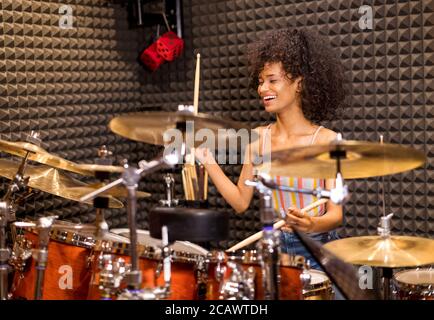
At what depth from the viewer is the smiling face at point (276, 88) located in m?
3.46

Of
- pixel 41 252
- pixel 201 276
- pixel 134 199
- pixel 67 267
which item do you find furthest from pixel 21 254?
pixel 134 199

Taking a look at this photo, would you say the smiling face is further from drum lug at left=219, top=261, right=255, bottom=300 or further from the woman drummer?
drum lug at left=219, top=261, right=255, bottom=300

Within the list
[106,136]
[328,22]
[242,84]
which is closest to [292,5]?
[328,22]

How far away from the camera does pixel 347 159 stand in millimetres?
2494

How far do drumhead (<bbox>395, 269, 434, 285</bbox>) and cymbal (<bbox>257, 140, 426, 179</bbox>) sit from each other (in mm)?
625

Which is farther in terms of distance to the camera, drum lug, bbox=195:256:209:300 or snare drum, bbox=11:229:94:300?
snare drum, bbox=11:229:94:300

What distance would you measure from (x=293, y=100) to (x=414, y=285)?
1.10 m

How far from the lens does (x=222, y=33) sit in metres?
4.44

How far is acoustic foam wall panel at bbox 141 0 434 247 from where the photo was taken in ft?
12.4

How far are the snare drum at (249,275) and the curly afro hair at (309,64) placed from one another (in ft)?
4.09

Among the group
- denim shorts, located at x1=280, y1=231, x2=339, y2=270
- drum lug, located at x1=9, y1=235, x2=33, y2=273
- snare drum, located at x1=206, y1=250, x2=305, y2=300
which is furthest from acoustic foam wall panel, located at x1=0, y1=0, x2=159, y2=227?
snare drum, located at x1=206, y1=250, x2=305, y2=300

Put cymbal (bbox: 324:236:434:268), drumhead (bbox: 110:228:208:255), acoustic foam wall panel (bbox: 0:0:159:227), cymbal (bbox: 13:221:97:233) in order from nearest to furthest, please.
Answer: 1. cymbal (bbox: 324:236:434:268)
2. cymbal (bbox: 13:221:97:233)
3. drumhead (bbox: 110:228:208:255)
4. acoustic foam wall panel (bbox: 0:0:159:227)

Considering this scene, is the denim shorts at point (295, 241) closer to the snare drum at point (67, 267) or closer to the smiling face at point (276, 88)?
the smiling face at point (276, 88)

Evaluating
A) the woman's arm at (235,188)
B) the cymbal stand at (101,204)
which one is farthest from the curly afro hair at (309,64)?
the cymbal stand at (101,204)
